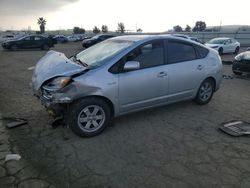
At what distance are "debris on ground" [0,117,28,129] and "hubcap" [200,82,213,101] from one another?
397 centimetres

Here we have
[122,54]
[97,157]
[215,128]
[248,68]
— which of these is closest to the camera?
[97,157]

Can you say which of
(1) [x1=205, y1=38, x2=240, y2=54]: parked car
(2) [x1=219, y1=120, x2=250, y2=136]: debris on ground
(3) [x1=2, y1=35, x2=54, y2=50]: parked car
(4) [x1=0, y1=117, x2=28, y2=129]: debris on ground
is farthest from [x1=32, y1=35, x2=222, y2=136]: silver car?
(3) [x1=2, y1=35, x2=54, y2=50]: parked car

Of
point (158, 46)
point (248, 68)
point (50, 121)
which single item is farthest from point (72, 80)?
point (248, 68)

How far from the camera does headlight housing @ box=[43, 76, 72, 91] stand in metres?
3.94

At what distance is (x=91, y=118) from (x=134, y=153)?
3.24ft

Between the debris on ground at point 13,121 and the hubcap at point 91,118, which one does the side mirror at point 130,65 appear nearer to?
the hubcap at point 91,118

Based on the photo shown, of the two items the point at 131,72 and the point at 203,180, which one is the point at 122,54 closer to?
the point at 131,72

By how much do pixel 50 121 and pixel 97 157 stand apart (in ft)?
5.53

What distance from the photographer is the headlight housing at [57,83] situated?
155 inches

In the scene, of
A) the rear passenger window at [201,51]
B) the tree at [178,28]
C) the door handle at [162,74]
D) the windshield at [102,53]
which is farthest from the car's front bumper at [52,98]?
the tree at [178,28]

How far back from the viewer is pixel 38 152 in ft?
12.3

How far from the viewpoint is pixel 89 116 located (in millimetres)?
4188

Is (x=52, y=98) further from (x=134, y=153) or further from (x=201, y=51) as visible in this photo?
(x=201, y=51)

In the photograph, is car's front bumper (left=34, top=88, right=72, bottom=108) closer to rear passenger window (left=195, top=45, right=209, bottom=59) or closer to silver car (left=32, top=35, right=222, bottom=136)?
silver car (left=32, top=35, right=222, bottom=136)
